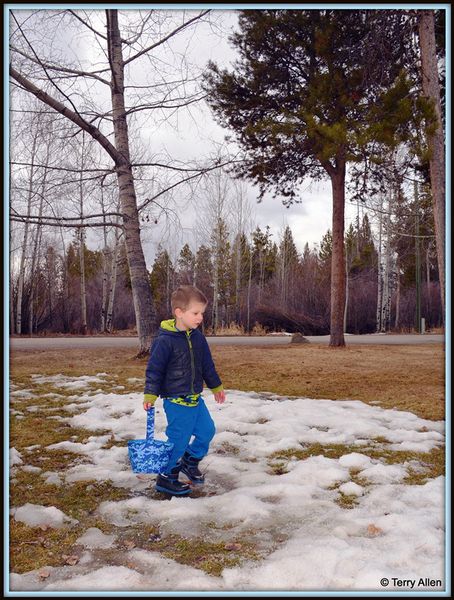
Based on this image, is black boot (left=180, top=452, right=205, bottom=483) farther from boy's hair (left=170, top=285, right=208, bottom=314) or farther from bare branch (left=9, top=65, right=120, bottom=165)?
bare branch (left=9, top=65, right=120, bottom=165)

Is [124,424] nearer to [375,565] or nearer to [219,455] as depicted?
[219,455]

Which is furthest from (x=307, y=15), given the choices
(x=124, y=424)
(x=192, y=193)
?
(x=124, y=424)

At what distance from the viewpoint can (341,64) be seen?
6.12 meters

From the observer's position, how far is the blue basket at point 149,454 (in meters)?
2.85

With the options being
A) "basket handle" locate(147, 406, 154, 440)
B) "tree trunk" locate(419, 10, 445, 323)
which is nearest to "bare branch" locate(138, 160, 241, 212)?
"tree trunk" locate(419, 10, 445, 323)

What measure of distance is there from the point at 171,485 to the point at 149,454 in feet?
0.73

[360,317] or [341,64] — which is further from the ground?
[341,64]

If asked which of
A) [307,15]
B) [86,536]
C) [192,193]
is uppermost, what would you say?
[307,15]

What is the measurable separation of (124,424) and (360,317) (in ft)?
64.1

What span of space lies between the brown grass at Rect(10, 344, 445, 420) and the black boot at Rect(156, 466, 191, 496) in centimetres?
270

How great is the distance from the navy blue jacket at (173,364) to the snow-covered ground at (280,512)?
2.00 feet

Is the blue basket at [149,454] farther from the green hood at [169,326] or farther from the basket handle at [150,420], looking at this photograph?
the green hood at [169,326]

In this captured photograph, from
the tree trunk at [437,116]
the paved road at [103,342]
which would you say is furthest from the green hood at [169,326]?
the paved road at [103,342]

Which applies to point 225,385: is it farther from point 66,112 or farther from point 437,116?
point 66,112
